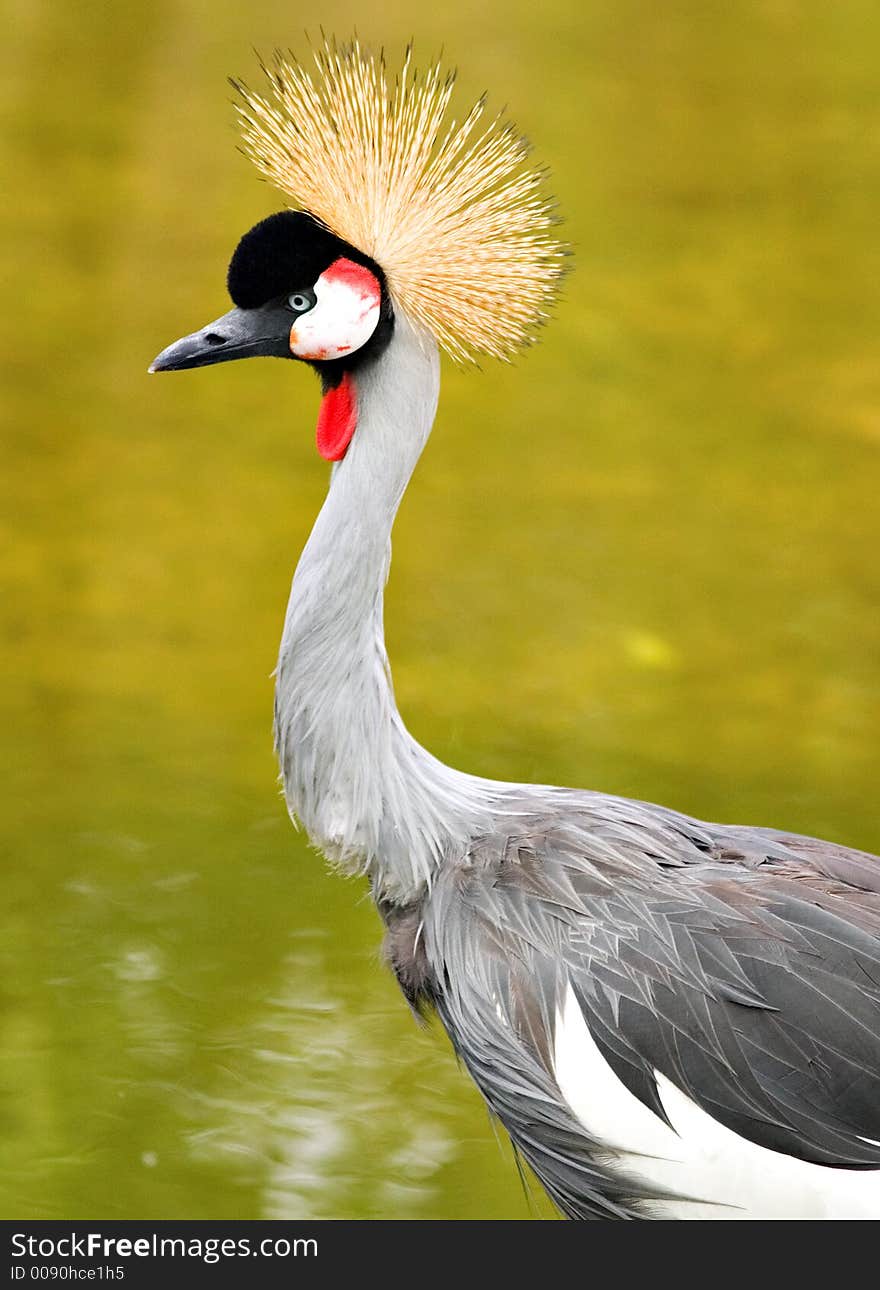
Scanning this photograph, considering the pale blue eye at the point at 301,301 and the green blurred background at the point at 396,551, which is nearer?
the pale blue eye at the point at 301,301

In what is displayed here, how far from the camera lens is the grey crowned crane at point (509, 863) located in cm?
168

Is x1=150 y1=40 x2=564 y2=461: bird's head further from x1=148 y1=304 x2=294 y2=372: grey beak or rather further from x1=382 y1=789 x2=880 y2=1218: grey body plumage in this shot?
x1=382 y1=789 x2=880 y2=1218: grey body plumage

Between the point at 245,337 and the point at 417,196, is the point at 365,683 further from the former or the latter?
the point at 417,196

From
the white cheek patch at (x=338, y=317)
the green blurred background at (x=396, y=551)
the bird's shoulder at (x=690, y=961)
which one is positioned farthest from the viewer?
the green blurred background at (x=396, y=551)

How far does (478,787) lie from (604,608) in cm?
159

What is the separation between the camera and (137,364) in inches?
149

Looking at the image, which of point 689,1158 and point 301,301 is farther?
point 301,301

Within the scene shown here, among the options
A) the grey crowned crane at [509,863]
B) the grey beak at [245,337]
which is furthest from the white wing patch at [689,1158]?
the grey beak at [245,337]

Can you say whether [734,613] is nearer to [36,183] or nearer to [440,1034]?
[440,1034]

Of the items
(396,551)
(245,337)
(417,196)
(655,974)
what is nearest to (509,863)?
(655,974)

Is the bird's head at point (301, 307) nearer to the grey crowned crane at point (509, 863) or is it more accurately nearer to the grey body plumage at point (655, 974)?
the grey crowned crane at point (509, 863)

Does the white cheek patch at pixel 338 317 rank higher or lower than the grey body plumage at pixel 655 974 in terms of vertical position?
higher

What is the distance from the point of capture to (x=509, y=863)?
1.80m

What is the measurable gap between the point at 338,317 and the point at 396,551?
5.66ft
